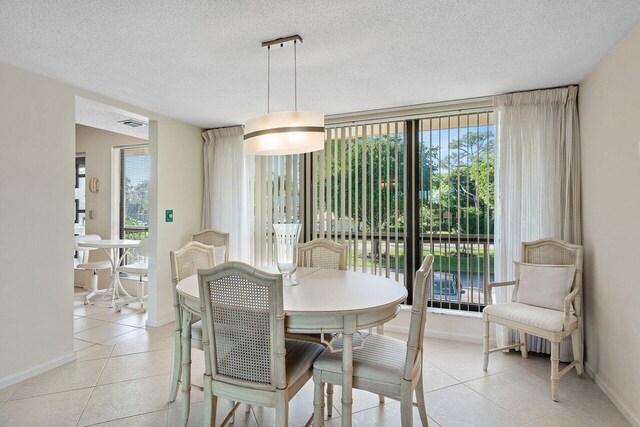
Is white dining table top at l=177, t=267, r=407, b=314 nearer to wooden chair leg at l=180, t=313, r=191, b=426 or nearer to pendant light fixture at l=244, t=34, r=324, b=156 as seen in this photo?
wooden chair leg at l=180, t=313, r=191, b=426

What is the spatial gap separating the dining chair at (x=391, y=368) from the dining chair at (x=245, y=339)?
167 millimetres

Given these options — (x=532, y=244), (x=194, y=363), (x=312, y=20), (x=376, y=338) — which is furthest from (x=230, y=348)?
(x=532, y=244)

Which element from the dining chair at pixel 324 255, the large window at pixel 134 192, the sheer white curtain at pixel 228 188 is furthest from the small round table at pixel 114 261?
the dining chair at pixel 324 255

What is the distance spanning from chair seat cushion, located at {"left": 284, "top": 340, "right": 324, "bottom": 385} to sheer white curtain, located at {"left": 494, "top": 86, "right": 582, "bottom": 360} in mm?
2080

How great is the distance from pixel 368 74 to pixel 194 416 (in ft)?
8.85

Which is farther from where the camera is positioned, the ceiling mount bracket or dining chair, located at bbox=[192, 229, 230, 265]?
dining chair, located at bbox=[192, 229, 230, 265]

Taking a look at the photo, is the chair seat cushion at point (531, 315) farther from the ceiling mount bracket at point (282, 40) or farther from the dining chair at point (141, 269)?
the dining chair at point (141, 269)

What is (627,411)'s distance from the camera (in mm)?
2172

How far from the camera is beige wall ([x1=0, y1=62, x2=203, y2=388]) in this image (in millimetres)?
2561

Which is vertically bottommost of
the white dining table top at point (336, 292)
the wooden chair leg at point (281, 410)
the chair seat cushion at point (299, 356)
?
the wooden chair leg at point (281, 410)

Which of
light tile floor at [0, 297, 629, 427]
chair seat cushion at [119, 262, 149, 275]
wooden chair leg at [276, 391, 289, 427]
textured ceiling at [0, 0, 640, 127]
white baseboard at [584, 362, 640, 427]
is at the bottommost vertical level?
light tile floor at [0, 297, 629, 427]

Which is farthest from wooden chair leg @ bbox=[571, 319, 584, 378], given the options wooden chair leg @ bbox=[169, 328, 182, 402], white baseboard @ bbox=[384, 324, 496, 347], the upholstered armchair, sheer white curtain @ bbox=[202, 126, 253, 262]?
sheer white curtain @ bbox=[202, 126, 253, 262]

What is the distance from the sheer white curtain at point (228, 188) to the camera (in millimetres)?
4336

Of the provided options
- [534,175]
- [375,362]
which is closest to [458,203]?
[534,175]
